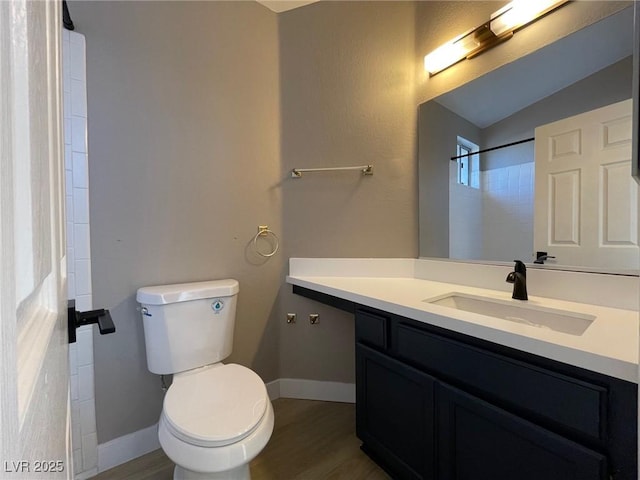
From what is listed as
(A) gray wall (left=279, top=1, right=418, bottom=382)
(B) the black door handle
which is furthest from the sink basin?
(B) the black door handle

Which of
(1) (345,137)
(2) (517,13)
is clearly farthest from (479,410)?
(2) (517,13)

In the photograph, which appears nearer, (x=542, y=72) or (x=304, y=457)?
(x=542, y=72)

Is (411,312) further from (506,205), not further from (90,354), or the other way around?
(90,354)

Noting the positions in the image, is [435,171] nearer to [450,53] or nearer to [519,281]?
[450,53]

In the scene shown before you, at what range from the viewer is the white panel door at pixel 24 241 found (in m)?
0.18

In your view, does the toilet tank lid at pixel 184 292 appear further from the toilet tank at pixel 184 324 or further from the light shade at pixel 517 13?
the light shade at pixel 517 13

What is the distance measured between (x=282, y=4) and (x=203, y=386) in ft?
6.85

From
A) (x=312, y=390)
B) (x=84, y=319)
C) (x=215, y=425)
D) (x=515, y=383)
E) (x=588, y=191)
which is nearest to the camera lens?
Answer: (x=84, y=319)

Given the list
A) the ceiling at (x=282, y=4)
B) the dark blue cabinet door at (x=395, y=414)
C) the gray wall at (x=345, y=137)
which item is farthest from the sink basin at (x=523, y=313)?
the ceiling at (x=282, y=4)

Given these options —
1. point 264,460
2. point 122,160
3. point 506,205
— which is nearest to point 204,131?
point 122,160

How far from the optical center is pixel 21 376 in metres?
0.22

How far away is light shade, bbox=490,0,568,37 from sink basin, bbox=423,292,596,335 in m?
1.20

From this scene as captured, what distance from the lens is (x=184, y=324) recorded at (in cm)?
134

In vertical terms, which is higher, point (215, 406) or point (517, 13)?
point (517, 13)
